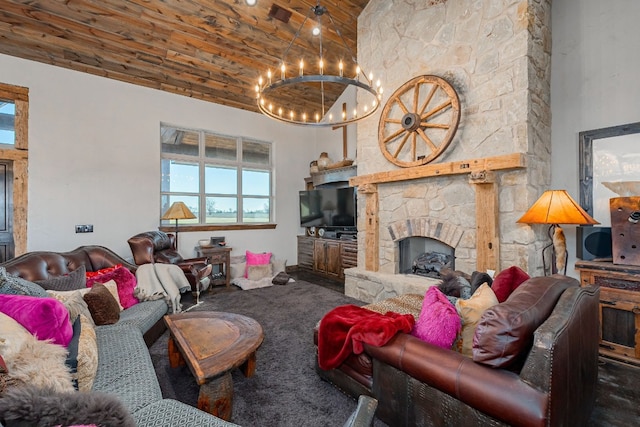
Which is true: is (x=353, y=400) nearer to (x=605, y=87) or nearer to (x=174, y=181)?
(x=605, y=87)

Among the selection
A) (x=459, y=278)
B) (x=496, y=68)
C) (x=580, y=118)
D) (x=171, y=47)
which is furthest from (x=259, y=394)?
(x=171, y=47)

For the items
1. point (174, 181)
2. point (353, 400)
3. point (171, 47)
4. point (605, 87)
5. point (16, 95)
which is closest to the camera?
point (353, 400)

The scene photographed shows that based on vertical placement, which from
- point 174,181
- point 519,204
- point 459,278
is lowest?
point 459,278

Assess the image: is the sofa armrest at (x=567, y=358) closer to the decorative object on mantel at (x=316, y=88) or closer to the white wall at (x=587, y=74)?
the white wall at (x=587, y=74)

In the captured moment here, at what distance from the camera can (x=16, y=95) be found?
403 centimetres

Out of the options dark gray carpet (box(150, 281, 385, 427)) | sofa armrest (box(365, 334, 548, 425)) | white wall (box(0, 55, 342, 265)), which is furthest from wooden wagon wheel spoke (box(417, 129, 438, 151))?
white wall (box(0, 55, 342, 265))

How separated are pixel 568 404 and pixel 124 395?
2.06m

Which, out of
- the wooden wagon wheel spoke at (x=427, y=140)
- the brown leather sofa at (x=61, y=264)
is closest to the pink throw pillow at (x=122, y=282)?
the brown leather sofa at (x=61, y=264)

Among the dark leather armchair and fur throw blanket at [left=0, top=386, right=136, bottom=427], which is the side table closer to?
the dark leather armchair

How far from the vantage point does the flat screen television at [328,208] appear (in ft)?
17.8

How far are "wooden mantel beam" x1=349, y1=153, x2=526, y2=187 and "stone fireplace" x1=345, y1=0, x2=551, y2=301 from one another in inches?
0.4

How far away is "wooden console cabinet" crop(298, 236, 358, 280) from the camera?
17.2 ft

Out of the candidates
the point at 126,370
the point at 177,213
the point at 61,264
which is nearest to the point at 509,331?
the point at 126,370

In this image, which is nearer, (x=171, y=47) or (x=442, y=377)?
(x=442, y=377)
